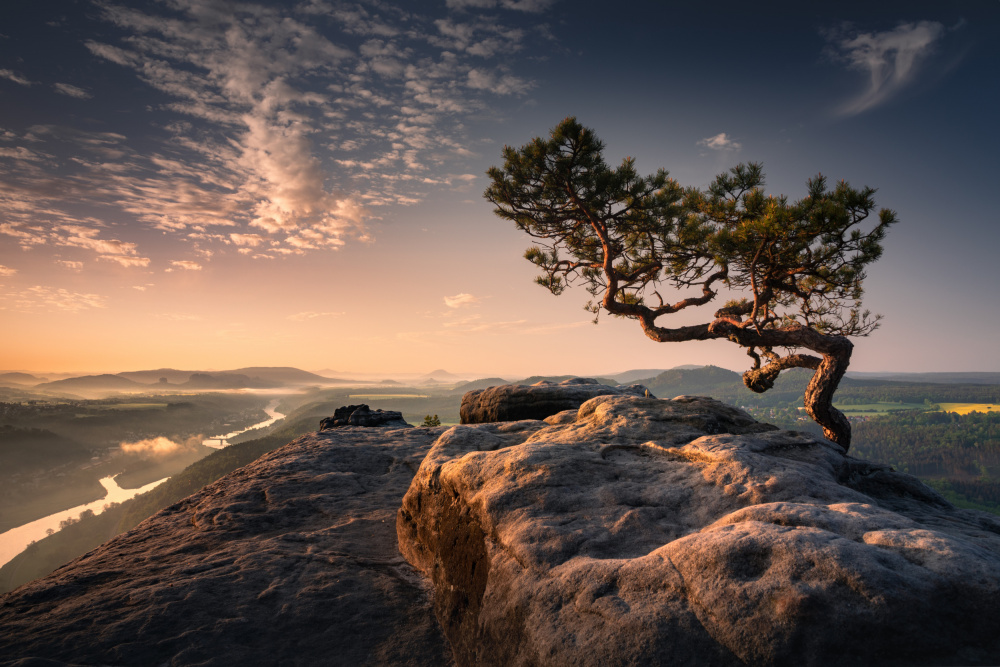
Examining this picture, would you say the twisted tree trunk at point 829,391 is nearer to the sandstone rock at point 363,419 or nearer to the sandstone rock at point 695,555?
the sandstone rock at point 695,555

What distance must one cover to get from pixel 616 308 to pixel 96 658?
54.2 ft

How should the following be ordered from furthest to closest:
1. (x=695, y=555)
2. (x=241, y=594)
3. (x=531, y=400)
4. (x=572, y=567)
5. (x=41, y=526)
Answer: (x=41, y=526) < (x=531, y=400) < (x=241, y=594) < (x=572, y=567) < (x=695, y=555)

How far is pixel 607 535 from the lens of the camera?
6.04 metres

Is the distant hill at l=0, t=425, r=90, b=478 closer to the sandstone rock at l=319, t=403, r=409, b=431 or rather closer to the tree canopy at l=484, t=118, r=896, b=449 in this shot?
the sandstone rock at l=319, t=403, r=409, b=431

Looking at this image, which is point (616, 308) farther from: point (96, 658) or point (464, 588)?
point (96, 658)

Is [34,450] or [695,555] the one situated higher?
[695,555]

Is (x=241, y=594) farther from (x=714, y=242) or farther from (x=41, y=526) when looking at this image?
(x=41, y=526)

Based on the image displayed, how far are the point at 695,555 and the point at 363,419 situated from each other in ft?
58.1

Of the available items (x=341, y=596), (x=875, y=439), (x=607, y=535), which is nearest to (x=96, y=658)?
(x=341, y=596)

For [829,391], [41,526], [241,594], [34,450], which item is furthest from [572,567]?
[34,450]

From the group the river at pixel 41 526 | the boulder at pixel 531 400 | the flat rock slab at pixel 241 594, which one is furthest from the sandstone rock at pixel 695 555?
the river at pixel 41 526

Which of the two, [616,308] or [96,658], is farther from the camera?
[616,308]

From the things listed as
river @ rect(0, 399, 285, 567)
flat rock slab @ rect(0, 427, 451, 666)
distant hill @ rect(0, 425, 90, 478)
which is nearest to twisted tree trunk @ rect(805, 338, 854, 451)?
flat rock slab @ rect(0, 427, 451, 666)

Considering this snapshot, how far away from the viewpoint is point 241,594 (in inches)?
282
